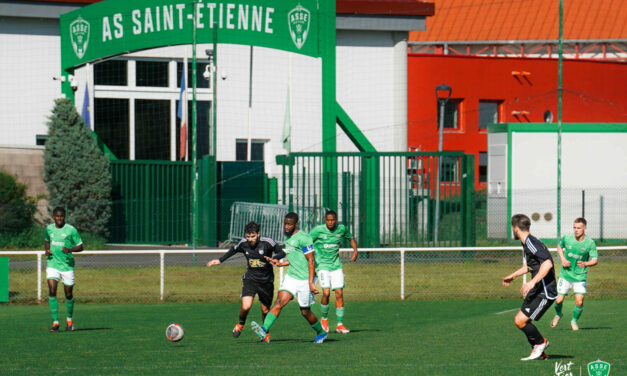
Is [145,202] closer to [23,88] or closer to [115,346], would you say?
[23,88]

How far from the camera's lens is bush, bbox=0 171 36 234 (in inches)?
1002

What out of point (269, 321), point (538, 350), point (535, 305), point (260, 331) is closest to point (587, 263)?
point (535, 305)

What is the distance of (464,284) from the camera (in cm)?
2241

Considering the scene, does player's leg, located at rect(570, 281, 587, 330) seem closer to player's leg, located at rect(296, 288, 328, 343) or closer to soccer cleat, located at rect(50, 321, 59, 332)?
player's leg, located at rect(296, 288, 328, 343)

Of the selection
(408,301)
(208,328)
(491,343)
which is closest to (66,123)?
(408,301)

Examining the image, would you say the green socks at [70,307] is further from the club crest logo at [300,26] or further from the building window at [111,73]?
the building window at [111,73]

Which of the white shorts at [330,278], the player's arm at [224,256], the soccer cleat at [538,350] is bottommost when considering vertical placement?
the soccer cleat at [538,350]

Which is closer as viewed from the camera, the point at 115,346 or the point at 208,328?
the point at 115,346

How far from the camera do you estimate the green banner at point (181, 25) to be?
25688mm

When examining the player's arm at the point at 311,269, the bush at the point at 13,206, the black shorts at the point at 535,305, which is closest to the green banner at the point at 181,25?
the bush at the point at 13,206

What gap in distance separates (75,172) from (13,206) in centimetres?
233

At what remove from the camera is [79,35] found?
28.9 m

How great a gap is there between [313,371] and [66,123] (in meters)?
19.0

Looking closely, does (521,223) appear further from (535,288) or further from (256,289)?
(256,289)
